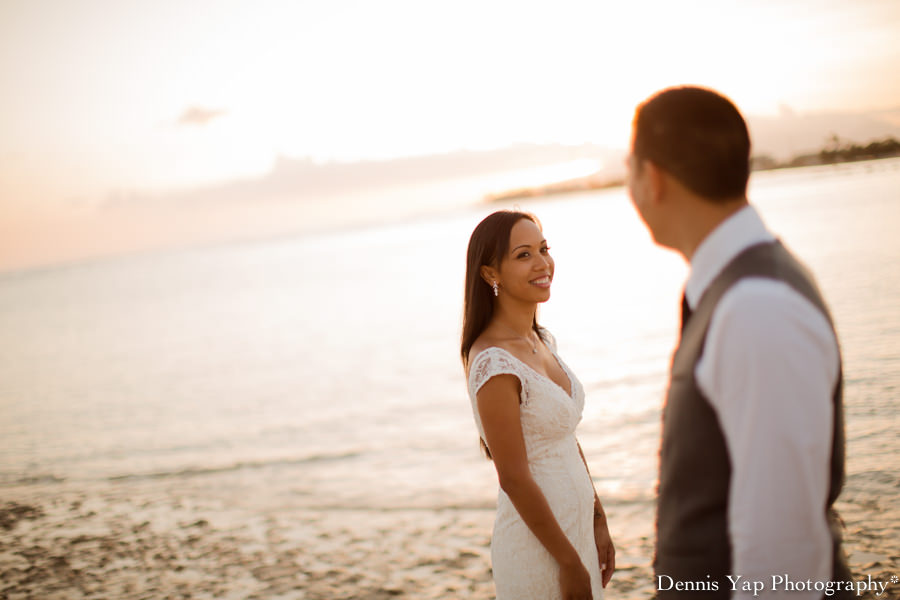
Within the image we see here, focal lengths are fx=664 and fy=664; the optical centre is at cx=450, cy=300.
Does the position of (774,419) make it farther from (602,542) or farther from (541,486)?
(602,542)

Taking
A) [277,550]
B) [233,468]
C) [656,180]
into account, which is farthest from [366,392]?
[656,180]

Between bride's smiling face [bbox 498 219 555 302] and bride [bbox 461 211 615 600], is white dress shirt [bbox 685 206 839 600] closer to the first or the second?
bride [bbox 461 211 615 600]

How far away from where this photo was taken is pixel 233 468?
37.2 feet

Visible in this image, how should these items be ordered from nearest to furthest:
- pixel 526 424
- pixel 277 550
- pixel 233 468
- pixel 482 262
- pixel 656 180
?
pixel 656 180
pixel 526 424
pixel 482 262
pixel 277 550
pixel 233 468

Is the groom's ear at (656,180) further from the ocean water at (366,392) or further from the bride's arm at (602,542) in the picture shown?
→ the ocean water at (366,392)

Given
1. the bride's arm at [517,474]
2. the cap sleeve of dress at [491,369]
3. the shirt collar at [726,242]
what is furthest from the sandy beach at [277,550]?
the shirt collar at [726,242]

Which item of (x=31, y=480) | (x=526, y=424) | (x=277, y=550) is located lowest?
(x=277, y=550)

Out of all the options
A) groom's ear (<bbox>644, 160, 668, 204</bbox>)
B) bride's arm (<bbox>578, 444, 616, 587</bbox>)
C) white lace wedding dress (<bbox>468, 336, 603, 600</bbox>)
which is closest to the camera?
groom's ear (<bbox>644, 160, 668, 204</bbox>)

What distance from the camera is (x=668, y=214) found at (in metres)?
1.86

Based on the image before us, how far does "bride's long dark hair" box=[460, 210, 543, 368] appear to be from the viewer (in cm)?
328

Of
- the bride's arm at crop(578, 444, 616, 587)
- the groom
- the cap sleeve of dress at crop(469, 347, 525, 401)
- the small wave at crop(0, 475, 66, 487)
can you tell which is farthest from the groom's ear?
the small wave at crop(0, 475, 66, 487)

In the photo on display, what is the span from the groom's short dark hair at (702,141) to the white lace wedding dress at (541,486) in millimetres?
1467

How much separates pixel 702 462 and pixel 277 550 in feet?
21.6

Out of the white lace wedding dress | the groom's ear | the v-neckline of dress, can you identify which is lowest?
the white lace wedding dress
